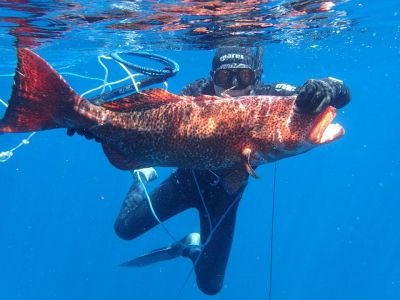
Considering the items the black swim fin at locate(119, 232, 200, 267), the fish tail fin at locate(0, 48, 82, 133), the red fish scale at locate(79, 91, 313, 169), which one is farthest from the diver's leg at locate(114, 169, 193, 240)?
the fish tail fin at locate(0, 48, 82, 133)

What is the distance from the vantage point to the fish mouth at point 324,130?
9.80ft

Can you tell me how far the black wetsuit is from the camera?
600 cm

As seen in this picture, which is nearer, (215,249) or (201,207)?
(201,207)

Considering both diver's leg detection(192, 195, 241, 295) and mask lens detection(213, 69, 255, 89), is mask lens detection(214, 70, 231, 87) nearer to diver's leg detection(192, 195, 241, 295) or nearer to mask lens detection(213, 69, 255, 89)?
mask lens detection(213, 69, 255, 89)

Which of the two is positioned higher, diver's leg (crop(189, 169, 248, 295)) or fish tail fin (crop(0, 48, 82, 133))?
fish tail fin (crop(0, 48, 82, 133))

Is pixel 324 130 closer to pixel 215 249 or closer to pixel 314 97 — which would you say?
pixel 314 97

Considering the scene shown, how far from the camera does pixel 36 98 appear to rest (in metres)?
3.13

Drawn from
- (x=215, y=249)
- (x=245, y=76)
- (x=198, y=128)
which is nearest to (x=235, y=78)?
(x=245, y=76)

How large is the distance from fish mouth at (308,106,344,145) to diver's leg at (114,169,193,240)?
11.8ft

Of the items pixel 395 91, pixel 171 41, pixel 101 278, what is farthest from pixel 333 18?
pixel 395 91

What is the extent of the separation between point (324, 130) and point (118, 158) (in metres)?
1.97

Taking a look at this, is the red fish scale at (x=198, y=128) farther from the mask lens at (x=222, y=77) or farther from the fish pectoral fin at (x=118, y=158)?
the mask lens at (x=222, y=77)

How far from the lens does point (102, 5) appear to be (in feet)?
29.1

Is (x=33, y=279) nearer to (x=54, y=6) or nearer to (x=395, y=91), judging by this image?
(x=54, y=6)
